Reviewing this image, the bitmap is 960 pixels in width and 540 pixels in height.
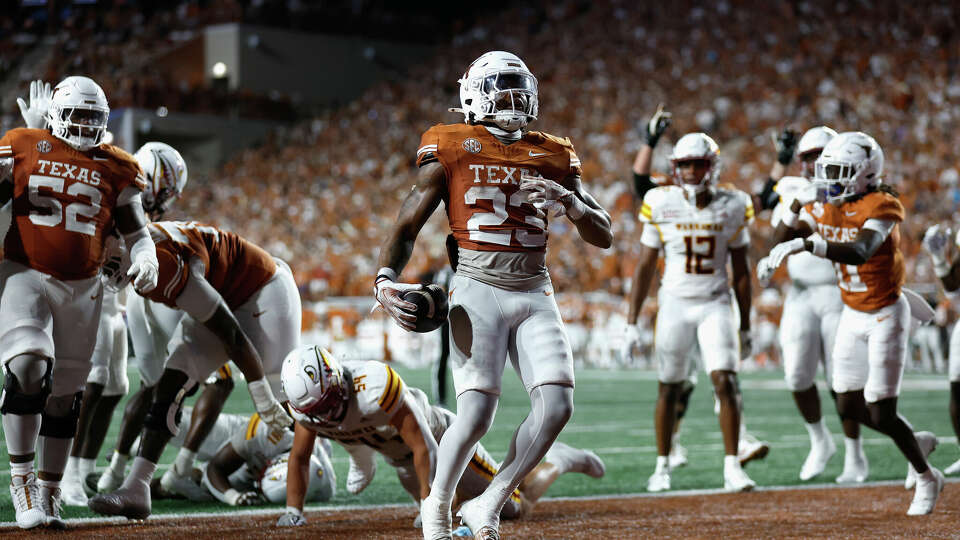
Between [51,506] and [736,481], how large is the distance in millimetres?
3373

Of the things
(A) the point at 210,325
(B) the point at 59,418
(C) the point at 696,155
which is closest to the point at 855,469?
(C) the point at 696,155

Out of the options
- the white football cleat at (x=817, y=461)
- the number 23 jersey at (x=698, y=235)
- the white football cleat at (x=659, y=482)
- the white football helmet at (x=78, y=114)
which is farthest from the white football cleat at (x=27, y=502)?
the white football cleat at (x=817, y=461)

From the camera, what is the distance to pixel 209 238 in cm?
536

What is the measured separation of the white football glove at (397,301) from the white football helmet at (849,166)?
2617 mm

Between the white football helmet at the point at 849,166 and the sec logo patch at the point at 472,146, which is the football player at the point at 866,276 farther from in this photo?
the sec logo patch at the point at 472,146

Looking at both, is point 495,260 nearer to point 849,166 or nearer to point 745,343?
point 849,166

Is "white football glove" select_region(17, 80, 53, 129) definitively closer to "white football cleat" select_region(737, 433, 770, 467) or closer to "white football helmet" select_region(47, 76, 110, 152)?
"white football helmet" select_region(47, 76, 110, 152)

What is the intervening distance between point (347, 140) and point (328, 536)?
23.6m

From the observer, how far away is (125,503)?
4.83m

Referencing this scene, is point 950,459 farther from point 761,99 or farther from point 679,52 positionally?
point 679,52

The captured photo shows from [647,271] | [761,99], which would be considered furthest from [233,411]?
[761,99]

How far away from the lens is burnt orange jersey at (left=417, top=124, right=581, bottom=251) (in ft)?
13.0

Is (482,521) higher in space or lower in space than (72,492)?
higher

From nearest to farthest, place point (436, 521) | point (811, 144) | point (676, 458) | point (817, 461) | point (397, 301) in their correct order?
point (397, 301)
point (436, 521)
point (817, 461)
point (811, 144)
point (676, 458)
